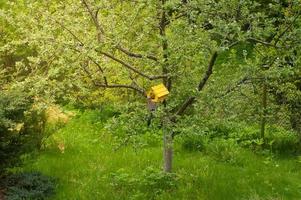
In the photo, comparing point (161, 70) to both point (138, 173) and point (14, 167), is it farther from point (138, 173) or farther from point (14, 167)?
point (14, 167)

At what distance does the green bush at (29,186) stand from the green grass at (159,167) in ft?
0.55

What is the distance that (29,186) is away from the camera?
658 cm

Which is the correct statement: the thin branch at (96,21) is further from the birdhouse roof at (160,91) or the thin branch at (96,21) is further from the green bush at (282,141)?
the green bush at (282,141)

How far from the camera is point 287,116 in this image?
8.01m

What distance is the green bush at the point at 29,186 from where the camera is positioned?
20.6 ft

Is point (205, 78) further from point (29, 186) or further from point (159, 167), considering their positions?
point (29, 186)

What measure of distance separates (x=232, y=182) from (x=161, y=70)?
1.86 meters

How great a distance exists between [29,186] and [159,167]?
6.46 feet

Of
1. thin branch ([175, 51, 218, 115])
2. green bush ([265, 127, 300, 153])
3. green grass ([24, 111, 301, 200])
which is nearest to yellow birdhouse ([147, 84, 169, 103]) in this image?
thin branch ([175, 51, 218, 115])

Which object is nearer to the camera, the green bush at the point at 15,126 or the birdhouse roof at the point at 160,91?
the birdhouse roof at the point at 160,91

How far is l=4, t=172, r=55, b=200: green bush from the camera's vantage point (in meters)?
6.28

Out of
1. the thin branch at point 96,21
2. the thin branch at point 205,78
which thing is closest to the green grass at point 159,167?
the thin branch at point 205,78

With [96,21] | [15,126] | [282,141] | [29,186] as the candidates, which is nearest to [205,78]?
[96,21]

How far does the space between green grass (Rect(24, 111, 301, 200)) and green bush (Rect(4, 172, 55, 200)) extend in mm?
168
